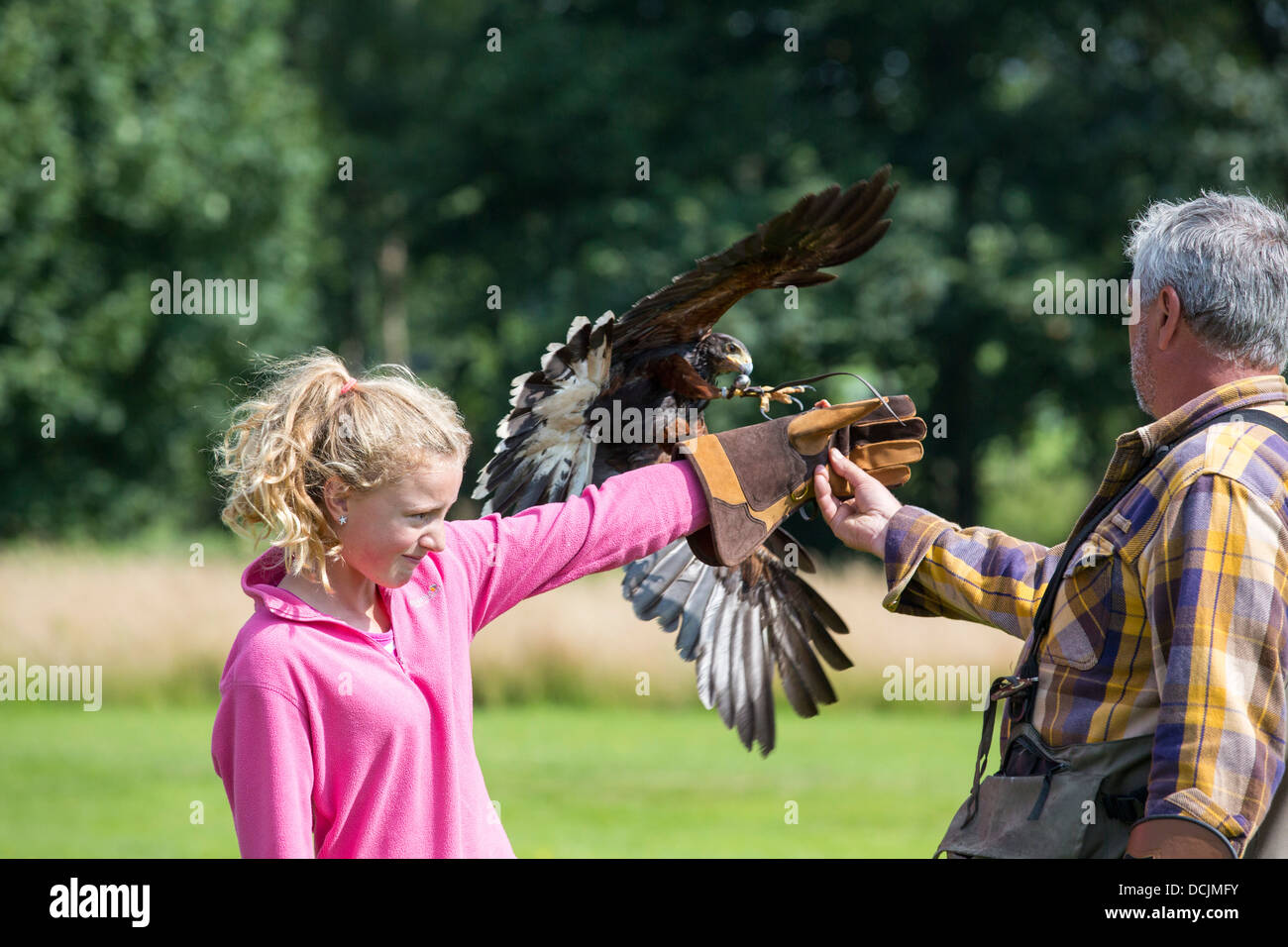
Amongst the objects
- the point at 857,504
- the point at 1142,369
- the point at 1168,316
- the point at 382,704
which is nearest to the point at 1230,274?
the point at 1168,316

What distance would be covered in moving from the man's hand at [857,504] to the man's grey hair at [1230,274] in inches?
28.9

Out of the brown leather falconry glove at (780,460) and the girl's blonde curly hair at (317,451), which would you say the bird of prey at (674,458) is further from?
the girl's blonde curly hair at (317,451)

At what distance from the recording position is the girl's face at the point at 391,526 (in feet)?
6.56

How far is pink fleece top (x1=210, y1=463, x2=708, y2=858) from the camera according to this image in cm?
183

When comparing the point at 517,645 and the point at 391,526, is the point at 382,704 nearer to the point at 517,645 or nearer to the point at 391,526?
the point at 391,526

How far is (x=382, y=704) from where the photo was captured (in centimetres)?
194

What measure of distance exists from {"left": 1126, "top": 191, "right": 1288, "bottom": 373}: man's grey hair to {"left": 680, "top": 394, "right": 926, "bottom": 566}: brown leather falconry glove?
2.20 feet

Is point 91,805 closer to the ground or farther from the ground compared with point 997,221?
closer to the ground

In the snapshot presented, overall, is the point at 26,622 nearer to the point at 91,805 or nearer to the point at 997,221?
the point at 91,805

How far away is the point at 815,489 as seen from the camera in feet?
8.67

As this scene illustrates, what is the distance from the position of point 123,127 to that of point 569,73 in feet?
20.2

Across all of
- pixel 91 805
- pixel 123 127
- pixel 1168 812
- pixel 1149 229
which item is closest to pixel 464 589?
pixel 1168 812

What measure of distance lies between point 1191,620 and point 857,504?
3.00 ft

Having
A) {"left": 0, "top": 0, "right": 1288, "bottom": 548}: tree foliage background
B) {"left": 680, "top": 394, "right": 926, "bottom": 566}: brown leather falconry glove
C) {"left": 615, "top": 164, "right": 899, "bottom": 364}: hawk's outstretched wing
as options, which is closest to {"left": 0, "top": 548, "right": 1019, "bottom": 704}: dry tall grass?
{"left": 0, "top": 0, "right": 1288, "bottom": 548}: tree foliage background
